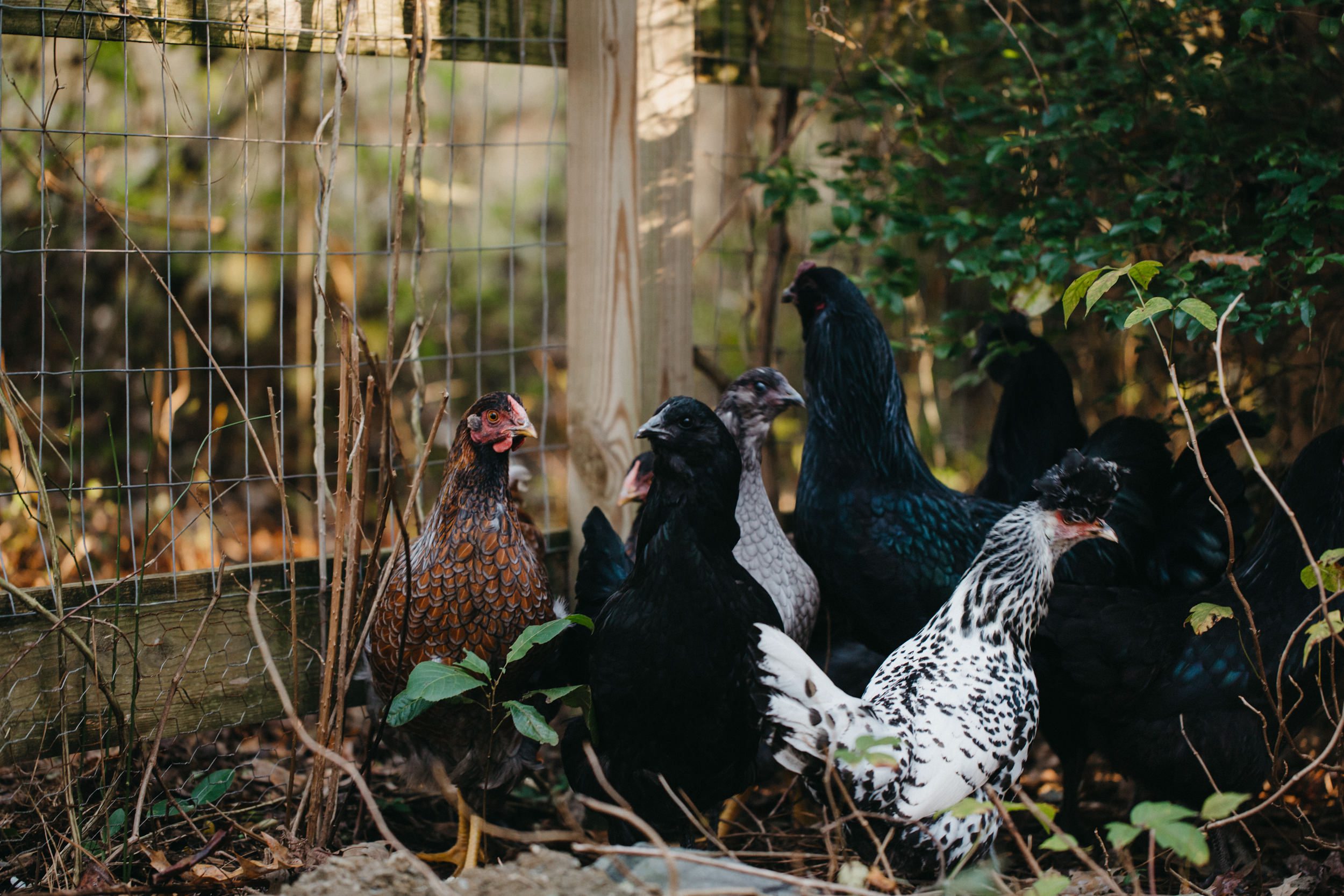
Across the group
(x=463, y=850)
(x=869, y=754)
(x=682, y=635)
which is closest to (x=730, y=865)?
(x=869, y=754)

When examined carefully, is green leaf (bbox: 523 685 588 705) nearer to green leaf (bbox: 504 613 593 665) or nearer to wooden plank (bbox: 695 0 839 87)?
green leaf (bbox: 504 613 593 665)

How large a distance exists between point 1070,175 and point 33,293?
15.8ft

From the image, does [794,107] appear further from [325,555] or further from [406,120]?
[325,555]

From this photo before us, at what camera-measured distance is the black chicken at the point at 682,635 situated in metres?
2.48

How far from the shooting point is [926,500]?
124 inches

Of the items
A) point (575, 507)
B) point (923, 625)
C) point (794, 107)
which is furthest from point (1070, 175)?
point (575, 507)

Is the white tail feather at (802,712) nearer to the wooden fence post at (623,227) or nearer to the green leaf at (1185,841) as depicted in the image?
the green leaf at (1185,841)

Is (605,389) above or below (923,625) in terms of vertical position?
above

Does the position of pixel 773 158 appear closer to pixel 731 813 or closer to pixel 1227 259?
pixel 1227 259

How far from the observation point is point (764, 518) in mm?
3199

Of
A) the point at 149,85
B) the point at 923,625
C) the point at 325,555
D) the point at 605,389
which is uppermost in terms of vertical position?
the point at 149,85

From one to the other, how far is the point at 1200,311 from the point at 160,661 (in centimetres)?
288

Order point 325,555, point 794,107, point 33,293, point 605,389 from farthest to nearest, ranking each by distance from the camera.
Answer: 1. point 33,293
2. point 794,107
3. point 605,389
4. point 325,555

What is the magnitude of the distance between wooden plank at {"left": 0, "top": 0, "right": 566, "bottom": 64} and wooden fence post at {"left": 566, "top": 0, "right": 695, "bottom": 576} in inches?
5.9
